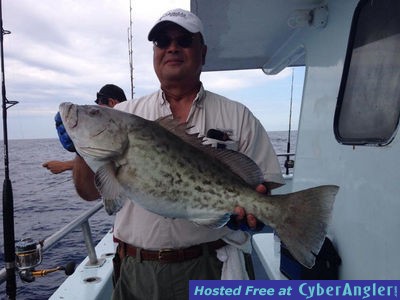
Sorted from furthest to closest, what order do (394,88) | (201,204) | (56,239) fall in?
(56,239)
(394,88)
(201,204)

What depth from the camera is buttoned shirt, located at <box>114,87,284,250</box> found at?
8.30 ft

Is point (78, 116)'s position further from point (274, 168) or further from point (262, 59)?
point (262, 59)

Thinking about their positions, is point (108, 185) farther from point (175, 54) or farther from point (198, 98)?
point (175, 54)

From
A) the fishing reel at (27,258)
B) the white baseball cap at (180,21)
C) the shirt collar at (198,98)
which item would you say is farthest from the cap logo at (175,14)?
the fishing reel at (27,258)

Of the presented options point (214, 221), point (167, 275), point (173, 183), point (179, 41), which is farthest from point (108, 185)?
point (179, 41)

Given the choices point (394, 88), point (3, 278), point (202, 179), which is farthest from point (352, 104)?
point (3, 278)

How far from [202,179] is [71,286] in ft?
8.33

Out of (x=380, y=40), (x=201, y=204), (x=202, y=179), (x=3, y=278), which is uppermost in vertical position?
(x=380, y=40)

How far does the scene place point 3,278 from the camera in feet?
9.01

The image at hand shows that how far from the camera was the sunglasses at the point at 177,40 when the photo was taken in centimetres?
269

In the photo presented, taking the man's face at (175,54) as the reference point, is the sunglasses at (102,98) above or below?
below

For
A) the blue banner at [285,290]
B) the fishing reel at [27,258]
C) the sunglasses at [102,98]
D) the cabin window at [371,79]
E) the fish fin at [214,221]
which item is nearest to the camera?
the blue banner at [285,290]

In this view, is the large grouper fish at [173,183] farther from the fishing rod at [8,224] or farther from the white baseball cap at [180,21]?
the fishing rod at [8,224]

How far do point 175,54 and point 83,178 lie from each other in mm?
1157
